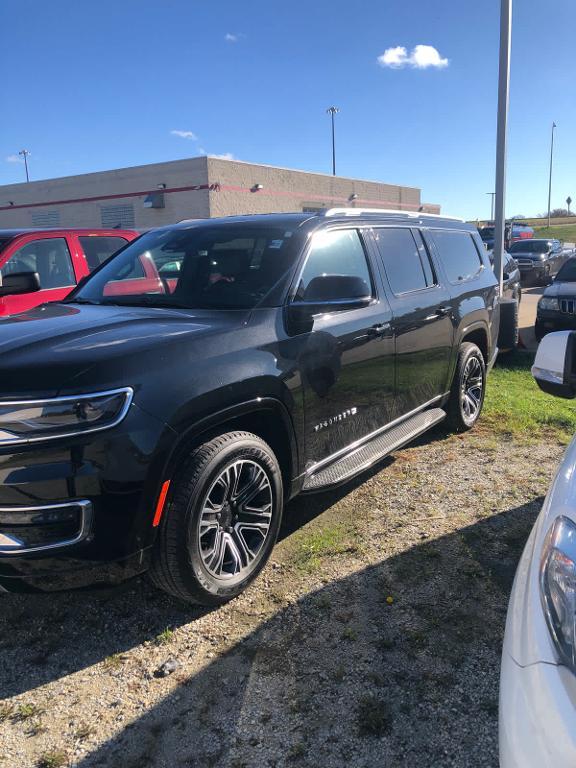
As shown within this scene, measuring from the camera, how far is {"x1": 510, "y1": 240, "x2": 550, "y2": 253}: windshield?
22812mm

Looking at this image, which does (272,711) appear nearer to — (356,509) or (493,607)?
(493,607)

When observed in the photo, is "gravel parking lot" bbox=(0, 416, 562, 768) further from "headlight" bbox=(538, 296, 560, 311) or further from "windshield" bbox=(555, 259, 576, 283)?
"windshield" bbox=(555, 259, 576, 283)

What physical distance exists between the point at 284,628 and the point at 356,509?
133cm

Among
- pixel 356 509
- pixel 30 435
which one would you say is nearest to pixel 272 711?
pixel 30 435

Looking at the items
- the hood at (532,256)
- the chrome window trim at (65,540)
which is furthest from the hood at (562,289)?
the hood at (532,256)

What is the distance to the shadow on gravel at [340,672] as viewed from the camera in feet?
7.15

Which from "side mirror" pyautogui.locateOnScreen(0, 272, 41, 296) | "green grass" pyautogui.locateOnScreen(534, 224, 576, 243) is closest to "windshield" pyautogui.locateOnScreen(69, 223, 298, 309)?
"side mirror" pyautogui.locateOnScreen(0, 272, 41, 296)

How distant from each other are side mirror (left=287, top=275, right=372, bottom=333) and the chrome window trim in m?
1.43

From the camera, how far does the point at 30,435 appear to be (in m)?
2.32

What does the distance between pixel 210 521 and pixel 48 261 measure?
4855 mm

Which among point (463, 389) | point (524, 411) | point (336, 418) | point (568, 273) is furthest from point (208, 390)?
point (568, 273)

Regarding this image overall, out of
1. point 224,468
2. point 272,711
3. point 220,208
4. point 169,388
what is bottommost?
point 272,711

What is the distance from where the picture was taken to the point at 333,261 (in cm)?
370

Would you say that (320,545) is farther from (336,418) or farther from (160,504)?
(160,504)
